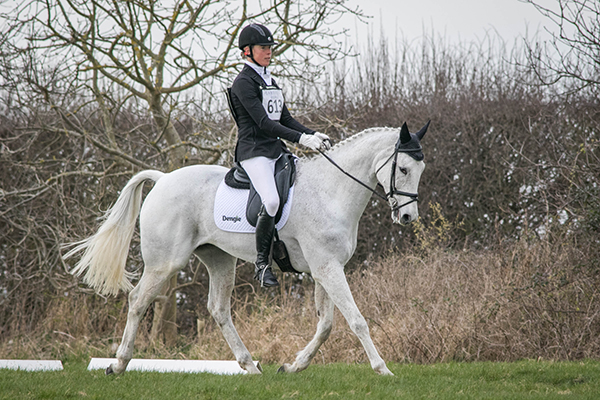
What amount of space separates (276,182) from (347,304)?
1272mm

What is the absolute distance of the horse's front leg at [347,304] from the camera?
5.18m

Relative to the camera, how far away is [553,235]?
7.98 m

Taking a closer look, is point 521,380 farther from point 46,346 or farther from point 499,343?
point 46,346

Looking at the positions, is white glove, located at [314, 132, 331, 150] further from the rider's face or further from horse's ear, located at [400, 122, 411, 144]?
the rider's face

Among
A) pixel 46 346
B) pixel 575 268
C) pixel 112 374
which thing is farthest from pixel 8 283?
pixel 575 268

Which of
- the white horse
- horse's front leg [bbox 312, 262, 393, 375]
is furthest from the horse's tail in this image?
horse's front leg [bbox 312, 262, 393, 375]

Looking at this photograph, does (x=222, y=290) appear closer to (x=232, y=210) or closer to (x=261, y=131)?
(x=232, y=210)

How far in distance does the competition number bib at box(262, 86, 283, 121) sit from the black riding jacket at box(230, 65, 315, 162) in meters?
0.06

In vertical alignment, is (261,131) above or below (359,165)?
above

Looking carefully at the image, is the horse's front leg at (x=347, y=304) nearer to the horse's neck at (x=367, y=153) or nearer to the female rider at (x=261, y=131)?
the female rider at (x=261, y=131)

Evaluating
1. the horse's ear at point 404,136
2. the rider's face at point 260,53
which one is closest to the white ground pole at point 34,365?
the rider's face at point 260,53

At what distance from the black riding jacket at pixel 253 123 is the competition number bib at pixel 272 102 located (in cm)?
6

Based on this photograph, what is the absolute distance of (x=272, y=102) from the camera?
5840mm

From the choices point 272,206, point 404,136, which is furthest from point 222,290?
point 404,136
